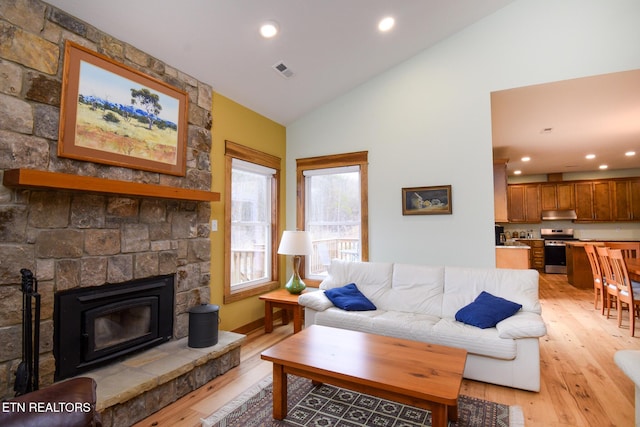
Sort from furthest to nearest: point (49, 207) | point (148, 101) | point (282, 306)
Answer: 1. point (282, 306)
2. point (148, 101)
3. point (49, 207)

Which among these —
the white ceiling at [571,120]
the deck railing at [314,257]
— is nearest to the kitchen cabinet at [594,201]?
the white ceiling at [571,120]

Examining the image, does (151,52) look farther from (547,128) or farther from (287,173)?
(547,128)

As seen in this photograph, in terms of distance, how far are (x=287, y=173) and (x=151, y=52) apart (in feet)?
7.74

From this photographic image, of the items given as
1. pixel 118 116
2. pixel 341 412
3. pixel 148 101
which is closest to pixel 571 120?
pixel 341 412

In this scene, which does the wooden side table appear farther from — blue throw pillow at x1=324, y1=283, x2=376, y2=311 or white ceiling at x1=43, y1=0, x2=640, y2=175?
white ceiling at x1=43, y1=0, x2=640, y2=175

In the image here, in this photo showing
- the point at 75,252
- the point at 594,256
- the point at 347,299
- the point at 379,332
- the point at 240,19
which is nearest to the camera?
the point at 75,252

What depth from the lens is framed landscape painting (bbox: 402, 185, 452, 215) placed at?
12.4 feet

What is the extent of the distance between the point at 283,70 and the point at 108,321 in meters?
2.91

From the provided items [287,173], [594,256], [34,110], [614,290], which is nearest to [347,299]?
[287,173]

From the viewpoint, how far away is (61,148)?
7.26 feet

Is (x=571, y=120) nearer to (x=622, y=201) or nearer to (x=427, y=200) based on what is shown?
(x=427, y=200)

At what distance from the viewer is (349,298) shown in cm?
352

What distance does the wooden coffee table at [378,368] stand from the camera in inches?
70.0

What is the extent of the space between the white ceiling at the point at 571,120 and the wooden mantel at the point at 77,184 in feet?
12.0
